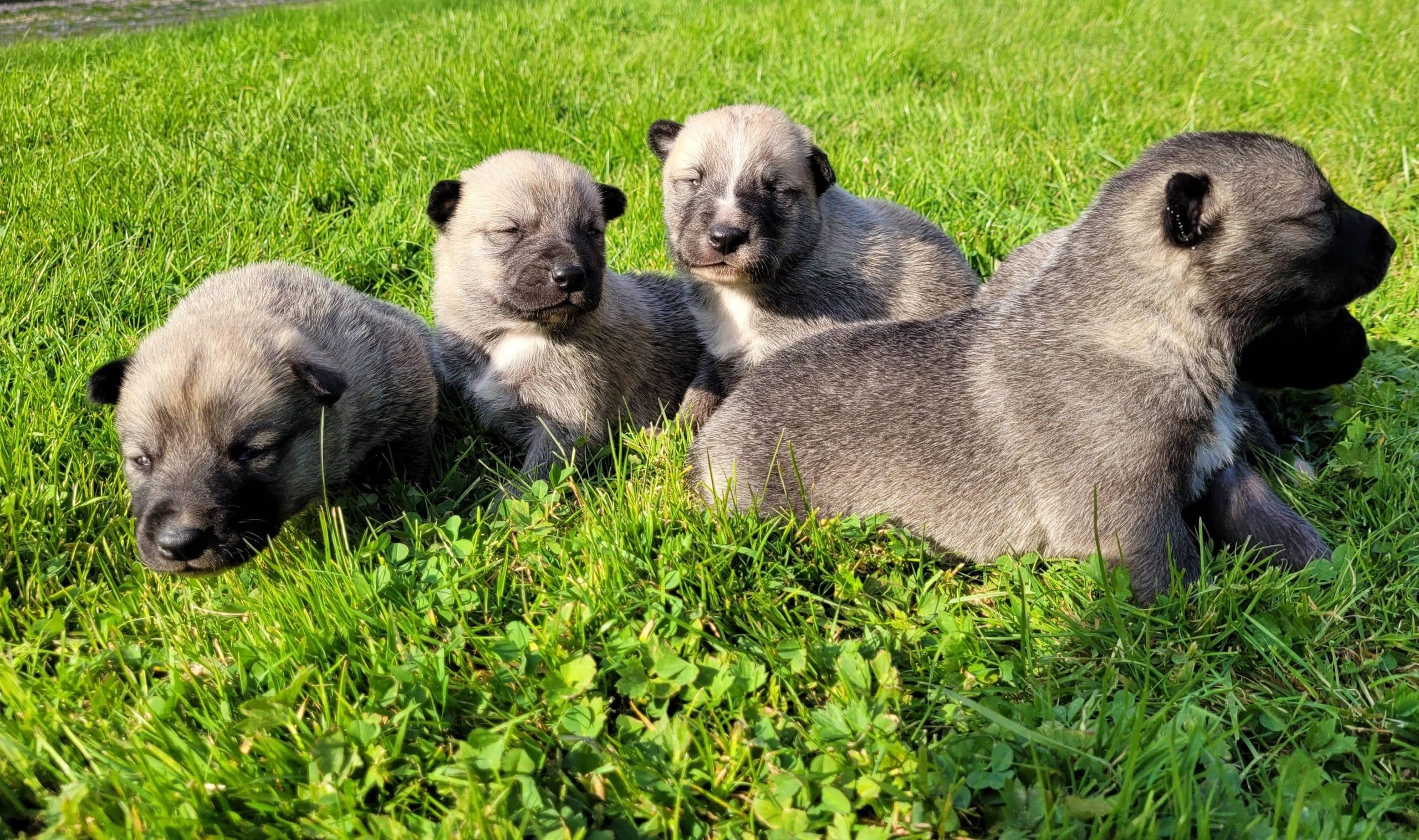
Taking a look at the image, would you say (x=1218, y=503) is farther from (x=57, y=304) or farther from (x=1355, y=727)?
(x=57, y=304)

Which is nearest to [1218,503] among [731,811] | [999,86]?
[731,811]

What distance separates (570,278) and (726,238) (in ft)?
2.52

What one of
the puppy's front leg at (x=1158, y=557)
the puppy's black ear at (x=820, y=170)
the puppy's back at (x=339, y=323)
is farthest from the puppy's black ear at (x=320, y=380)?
the puppy's front leg at (x=1158, y=557)

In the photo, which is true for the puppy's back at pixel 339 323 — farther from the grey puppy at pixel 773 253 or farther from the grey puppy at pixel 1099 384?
the grey puppy at pixel 1099 384

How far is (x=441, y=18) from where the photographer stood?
11.2 m

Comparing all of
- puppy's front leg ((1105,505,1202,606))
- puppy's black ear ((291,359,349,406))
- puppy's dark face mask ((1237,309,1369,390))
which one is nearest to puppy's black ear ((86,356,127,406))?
puppy's black ear ((291,359,349,406))

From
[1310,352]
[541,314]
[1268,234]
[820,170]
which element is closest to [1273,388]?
[1310,352]

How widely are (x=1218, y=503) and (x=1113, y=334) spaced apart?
2.49 feet

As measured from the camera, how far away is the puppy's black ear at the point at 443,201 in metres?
5.16

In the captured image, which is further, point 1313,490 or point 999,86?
point 999,86

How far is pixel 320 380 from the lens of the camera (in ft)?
12.7

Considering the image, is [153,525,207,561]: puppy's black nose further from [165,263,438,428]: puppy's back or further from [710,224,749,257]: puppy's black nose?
[710,224,749,257]: puppy's black nose

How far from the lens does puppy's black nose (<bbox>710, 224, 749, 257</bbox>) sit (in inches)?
191

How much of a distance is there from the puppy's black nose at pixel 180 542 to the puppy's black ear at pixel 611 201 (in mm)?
2650
